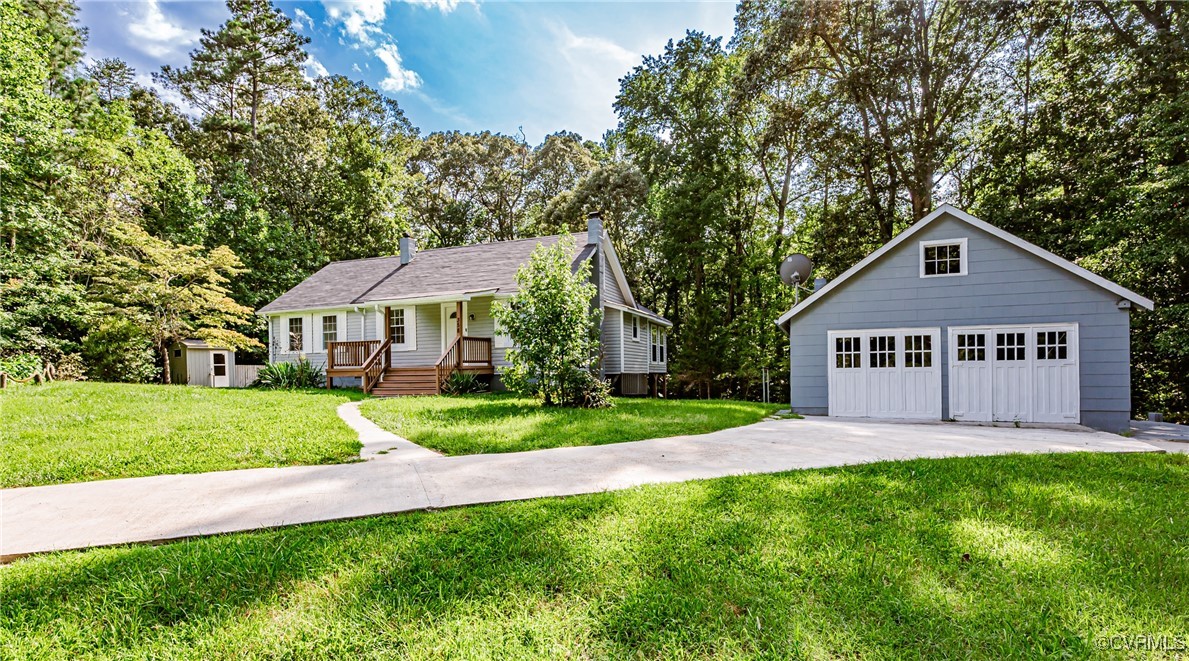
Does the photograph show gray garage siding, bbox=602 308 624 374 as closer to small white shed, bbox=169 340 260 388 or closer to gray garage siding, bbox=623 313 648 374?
gray garage siding, bbox=623 313 648 374

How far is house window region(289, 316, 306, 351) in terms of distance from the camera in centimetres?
1794

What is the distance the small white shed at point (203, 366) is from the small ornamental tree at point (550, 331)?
48.5ft

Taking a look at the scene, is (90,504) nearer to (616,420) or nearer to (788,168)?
(616,420)

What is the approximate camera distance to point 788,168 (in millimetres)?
21031

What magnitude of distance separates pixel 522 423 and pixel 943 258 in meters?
9.00

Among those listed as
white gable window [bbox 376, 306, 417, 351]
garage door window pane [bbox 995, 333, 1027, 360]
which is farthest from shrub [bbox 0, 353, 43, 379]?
garage door window pane [bbox 995, 333, 1027, 360]

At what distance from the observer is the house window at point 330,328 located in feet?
56.6

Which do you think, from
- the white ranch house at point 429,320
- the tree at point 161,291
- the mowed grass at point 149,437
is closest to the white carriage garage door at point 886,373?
the white ranch house at point 429,320

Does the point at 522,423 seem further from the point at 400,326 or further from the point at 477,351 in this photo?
the point at 400,326

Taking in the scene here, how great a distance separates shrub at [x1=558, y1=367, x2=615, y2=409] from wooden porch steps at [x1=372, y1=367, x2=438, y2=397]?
16.6 ft

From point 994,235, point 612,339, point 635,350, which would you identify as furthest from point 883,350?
point 635,350

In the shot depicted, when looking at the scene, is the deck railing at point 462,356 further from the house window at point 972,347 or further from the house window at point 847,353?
the house window at point 972,347

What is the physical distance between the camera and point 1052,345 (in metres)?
8.93

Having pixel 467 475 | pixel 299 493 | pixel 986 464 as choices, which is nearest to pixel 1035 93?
pixel 986 464
